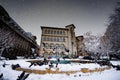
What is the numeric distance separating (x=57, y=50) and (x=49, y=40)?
438 centimetres

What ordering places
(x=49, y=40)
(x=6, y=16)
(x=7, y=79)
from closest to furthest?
(x=7, y=79)
(x=6, y=16)
(x=49, y=40)

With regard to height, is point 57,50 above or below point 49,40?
below

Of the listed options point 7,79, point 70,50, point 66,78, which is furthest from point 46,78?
point 70,50

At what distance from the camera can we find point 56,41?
129 ft

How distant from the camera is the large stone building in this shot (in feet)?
125

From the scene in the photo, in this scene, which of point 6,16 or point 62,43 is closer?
point 6,16

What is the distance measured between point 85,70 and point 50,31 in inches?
1273

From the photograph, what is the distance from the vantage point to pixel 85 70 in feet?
26.0

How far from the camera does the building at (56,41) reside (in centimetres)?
3806

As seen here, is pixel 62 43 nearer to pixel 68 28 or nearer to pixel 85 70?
pixel 68 28

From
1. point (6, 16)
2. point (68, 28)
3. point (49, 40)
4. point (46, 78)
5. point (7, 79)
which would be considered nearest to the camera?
point (7, 79)

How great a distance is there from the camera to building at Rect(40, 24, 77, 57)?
38062mm

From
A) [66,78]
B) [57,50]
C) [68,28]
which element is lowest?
[66,78]

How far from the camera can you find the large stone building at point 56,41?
3809 centimetres
